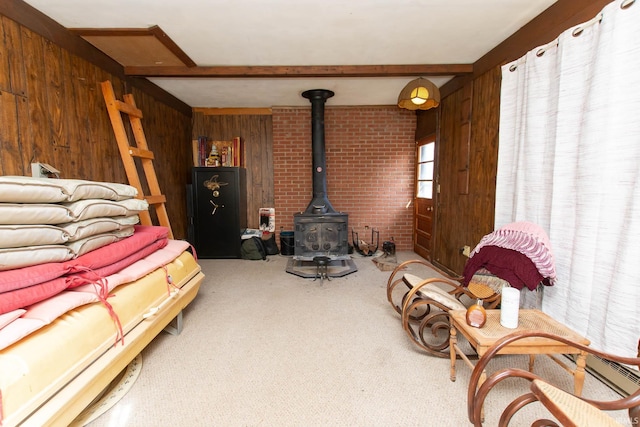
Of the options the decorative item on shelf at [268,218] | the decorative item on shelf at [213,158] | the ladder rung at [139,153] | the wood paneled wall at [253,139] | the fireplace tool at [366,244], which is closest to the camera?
the ladder rung at [139,153]

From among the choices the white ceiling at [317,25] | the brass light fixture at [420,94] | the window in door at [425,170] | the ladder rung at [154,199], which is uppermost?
the white ceiling at [317,25]

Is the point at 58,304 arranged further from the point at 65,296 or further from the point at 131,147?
the point at 131,147

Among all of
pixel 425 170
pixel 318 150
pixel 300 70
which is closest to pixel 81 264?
pixel 300 70

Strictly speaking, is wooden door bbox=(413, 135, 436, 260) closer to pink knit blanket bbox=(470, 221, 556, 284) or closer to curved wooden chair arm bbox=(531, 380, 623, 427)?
pink knit blanket bbox=(470, 221, 556, 284)

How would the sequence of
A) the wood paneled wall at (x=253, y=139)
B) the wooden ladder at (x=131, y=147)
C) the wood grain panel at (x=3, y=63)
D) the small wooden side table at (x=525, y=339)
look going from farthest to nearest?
the wood paneled wall at (x=253, y=139)
the wooden ladder at (x=131, y=147)
the wood grain panel at (x=3, y=63)
the small wooden side table at (x=525, y=339)

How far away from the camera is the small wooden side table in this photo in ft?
4.45

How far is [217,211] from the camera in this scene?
14.2 feet

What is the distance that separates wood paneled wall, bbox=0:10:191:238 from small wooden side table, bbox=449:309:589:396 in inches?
119

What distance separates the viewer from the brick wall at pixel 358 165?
468 centimetres

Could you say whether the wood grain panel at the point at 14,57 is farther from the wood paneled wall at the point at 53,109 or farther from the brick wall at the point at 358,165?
the brick wall at the point at 358,165

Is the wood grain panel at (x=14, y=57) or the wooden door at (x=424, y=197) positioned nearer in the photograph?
the wood grain panel at (x=14, y=57)

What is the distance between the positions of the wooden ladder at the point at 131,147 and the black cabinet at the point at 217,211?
1.07 metres

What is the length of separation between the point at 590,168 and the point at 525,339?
1.10 meters

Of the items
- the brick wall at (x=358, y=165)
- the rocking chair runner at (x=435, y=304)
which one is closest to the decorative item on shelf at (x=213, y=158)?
the brick wall at (x=358, y=165)
